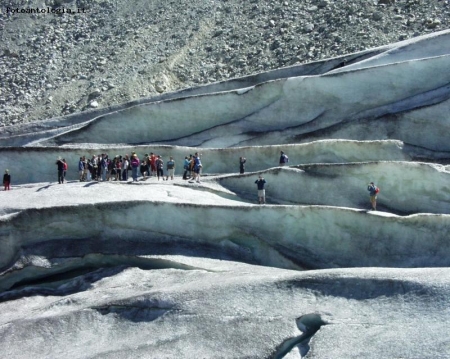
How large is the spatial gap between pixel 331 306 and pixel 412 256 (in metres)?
3.74

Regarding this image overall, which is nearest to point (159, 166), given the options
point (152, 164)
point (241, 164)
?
point (152, 164)

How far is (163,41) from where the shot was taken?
40750 millimetres

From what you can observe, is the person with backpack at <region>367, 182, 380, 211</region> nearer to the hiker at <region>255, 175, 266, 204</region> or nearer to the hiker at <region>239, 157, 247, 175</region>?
the hiker at <region>255, 175, 266, 204</region>

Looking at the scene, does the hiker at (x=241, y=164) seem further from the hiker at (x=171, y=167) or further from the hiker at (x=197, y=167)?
the hiker at (x=171, y=167)

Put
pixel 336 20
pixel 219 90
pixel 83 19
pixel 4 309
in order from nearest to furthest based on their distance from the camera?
pixel 4 309
pixel 219 90
pixel 336 20
pixel 83 19

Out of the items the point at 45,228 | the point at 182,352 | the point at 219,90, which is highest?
the point at 219,90

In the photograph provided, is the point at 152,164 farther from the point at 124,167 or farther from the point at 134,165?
the point at 134,165

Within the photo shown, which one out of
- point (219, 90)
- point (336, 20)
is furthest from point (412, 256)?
point (336, 20)

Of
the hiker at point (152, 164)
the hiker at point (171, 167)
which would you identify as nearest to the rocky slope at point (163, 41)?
the hiker at point (152, 164)

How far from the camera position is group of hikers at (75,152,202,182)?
22422 mm

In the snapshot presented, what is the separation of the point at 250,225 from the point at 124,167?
4.61 meters

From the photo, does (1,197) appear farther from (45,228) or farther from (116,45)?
(116,45)

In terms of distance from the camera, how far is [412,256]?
18.3m

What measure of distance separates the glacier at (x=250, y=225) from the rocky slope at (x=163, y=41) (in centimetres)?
914
